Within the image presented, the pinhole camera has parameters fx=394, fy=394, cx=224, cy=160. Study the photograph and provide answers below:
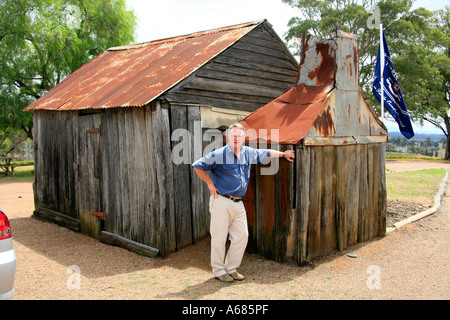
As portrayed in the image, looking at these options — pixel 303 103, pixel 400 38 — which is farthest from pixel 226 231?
pixel 400 38

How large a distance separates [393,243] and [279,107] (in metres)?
3.16

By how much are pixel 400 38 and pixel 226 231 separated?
26976 mm

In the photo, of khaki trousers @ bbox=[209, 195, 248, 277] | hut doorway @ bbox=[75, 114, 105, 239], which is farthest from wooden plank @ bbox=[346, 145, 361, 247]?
hut doorway @ bbox=[75, 114, 105, 239]

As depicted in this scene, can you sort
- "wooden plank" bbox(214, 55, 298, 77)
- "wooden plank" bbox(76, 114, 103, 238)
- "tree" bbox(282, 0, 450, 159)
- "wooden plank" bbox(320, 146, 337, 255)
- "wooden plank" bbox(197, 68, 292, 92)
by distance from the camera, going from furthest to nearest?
1. "tree" bbox(282, 0, 450, 159)
2. "wooden plank" bbox(76, 114, 103, 238)
3. "wooden plank" bbox(214, 55, 298, 77)
4. "wooden plank" bbox(197, 68, 292, 92)
5. "wooden plank" bbox(320, 146, 337, 255)

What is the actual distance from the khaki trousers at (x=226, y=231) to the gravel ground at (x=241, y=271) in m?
0.27

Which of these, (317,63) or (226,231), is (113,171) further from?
(317,63)

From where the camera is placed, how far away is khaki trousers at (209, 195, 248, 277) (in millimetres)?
5156

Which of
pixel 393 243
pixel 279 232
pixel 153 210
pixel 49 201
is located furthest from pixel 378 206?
pixel 49 201

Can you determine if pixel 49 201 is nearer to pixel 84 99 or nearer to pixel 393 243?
pixel 84 99

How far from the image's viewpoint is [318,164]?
6.02m

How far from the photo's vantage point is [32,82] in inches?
811

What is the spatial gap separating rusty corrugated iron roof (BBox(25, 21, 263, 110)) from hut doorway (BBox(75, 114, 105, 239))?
18.9 inches

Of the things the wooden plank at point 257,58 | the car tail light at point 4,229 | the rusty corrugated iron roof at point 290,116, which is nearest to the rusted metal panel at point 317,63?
the rusty corrugated iron roof at point 290,116
